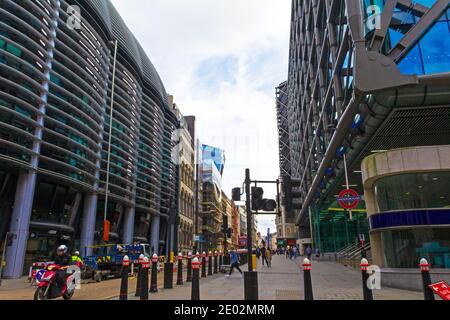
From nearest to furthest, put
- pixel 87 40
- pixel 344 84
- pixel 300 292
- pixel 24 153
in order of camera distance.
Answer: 1. pixel 300 292
2. pixel 344 84
3. pixel 24 153
4. pixel 87 40

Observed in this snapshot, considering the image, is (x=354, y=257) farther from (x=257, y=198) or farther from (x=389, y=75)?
(x=257, y=198)

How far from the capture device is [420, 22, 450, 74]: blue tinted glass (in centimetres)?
1538

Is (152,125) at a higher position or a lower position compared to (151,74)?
lower

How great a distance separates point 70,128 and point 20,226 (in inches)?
334

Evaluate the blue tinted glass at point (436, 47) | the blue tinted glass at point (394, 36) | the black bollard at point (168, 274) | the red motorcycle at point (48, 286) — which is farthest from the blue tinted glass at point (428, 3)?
the red motorcycle at point (48, 286)

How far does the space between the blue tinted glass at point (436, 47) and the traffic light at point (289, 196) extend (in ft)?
31.0

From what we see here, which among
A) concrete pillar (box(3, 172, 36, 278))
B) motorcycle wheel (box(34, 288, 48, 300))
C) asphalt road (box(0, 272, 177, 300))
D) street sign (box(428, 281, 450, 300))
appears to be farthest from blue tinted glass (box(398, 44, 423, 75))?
concrete pillar (box(3, 172, 36, 278))

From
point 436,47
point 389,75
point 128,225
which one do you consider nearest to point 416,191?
point 389,75

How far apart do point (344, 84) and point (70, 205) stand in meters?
25.8

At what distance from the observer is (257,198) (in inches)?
400

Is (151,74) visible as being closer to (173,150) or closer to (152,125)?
(152,125)

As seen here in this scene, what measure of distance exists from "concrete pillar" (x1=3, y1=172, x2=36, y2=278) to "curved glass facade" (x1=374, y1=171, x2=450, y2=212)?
2130cm
